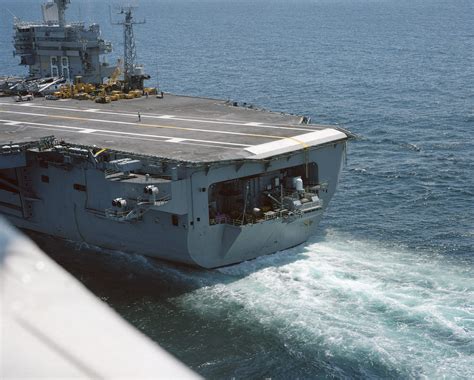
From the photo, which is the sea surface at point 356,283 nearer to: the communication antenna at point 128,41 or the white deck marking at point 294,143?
the white deck marking at point 294,143

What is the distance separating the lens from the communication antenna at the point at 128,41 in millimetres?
35469

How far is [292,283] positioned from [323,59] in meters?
62.0

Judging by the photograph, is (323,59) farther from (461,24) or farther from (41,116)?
(461,24)

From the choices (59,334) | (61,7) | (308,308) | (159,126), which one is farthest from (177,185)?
(61,7)

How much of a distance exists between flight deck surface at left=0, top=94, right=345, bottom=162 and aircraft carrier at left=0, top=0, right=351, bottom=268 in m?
0.08

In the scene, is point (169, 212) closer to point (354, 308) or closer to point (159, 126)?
point (354, 308)

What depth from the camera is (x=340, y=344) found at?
1675cm

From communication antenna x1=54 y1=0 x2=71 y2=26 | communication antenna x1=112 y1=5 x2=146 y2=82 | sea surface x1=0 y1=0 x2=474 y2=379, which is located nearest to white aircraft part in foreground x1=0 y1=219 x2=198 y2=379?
sea surface x1=0 y1=0 x2=474 y2=379

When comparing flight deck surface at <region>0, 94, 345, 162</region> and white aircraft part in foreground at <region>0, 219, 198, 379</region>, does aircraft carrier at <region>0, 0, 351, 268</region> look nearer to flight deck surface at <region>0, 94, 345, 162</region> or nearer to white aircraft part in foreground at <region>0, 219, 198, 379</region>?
flight deck surface at <region>0, 94, 345, 162</region>

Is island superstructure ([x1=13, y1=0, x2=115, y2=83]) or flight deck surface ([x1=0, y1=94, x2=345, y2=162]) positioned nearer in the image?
flight deck surface ([x1=0, y1=94, x2=345, y2=162])

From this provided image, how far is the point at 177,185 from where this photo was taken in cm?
2028

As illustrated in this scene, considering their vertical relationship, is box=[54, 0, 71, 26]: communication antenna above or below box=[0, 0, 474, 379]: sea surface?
above

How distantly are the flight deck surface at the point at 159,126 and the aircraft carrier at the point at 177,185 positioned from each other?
0.26ft

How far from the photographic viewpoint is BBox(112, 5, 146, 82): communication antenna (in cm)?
3547
